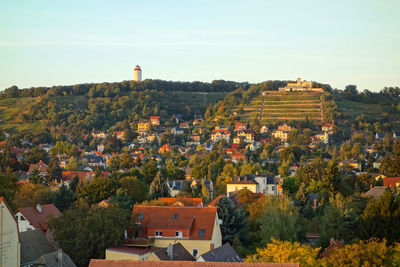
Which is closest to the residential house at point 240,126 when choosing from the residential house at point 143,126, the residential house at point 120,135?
the residential house at point 143,126

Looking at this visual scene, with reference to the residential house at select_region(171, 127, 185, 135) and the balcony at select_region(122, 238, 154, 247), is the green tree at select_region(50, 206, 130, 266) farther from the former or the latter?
the residential house at select_region(171, 127, 185, 135)

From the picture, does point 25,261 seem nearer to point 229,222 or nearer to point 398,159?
point 229,222

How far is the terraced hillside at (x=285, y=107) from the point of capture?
139 metres

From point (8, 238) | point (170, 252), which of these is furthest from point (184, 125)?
point (8, 238)

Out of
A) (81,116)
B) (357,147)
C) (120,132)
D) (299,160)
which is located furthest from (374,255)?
(81,116)

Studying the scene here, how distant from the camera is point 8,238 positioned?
24.0 m

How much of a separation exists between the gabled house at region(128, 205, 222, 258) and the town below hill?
3.0 inches

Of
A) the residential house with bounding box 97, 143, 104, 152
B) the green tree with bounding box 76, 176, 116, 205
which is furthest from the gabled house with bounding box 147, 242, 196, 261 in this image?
the residential house with bounding box 97, 143, 104, 152

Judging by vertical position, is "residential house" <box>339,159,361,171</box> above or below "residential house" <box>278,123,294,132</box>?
below

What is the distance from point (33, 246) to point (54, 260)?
4.36 m

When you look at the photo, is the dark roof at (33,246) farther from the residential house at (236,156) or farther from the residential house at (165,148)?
the residential house at (165,148)

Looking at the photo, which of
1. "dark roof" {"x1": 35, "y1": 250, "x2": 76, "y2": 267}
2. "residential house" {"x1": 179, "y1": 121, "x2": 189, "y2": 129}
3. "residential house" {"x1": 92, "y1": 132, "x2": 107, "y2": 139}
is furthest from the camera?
"residential house" {"x1": 179, "y1": 121, "x2": 189, "y2": 129}

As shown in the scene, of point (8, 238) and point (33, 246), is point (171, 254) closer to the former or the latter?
point (8, 238)

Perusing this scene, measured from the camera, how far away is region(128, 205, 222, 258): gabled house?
33.5m
